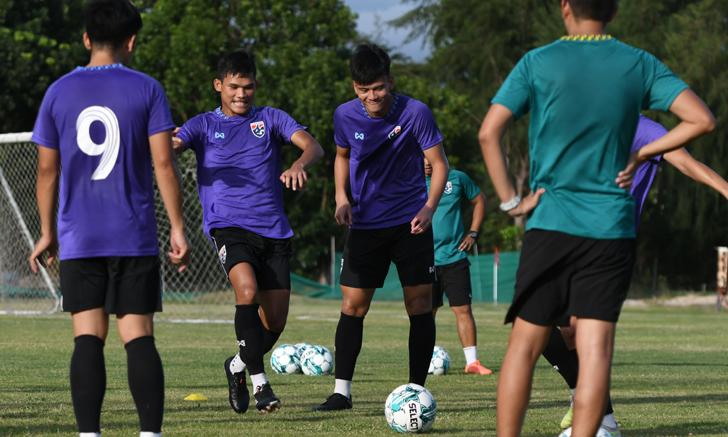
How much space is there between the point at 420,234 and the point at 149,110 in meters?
2.58

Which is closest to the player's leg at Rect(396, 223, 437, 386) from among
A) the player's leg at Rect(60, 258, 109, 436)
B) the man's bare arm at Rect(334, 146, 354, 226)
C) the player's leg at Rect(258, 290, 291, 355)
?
the man's bare arm at Rect(334, 146, 354, 226)

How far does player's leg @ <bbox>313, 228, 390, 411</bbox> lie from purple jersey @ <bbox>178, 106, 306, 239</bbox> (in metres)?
0.47

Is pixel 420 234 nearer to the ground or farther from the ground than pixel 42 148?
nearer to the ground

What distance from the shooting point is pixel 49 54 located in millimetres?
30531

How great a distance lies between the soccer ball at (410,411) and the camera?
193 inches

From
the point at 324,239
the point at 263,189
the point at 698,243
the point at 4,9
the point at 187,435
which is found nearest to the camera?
the point at 187,435

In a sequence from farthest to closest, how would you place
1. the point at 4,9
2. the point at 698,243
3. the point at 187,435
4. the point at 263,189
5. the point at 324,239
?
the point at 698,243 < the point at 324,239 < the point at 4,9 < the point at 263,189 < the point at 187,435

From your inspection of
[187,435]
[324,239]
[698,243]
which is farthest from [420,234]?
[698,243]

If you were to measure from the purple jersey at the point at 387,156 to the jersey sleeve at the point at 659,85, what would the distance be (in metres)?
2.33

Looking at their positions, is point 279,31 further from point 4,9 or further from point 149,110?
point 149,110

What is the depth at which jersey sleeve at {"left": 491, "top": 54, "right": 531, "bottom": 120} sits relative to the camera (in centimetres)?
365

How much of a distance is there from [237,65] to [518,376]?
3133mm

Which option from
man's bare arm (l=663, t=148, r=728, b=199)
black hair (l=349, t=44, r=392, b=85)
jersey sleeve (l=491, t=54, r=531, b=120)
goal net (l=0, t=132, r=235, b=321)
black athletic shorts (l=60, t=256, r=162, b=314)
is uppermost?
black hair (l=349, t=44, r=392, b=85)

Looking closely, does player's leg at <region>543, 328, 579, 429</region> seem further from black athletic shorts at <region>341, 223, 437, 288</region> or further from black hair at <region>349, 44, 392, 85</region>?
black hair at <region>349, 44, 392, 85</region>
